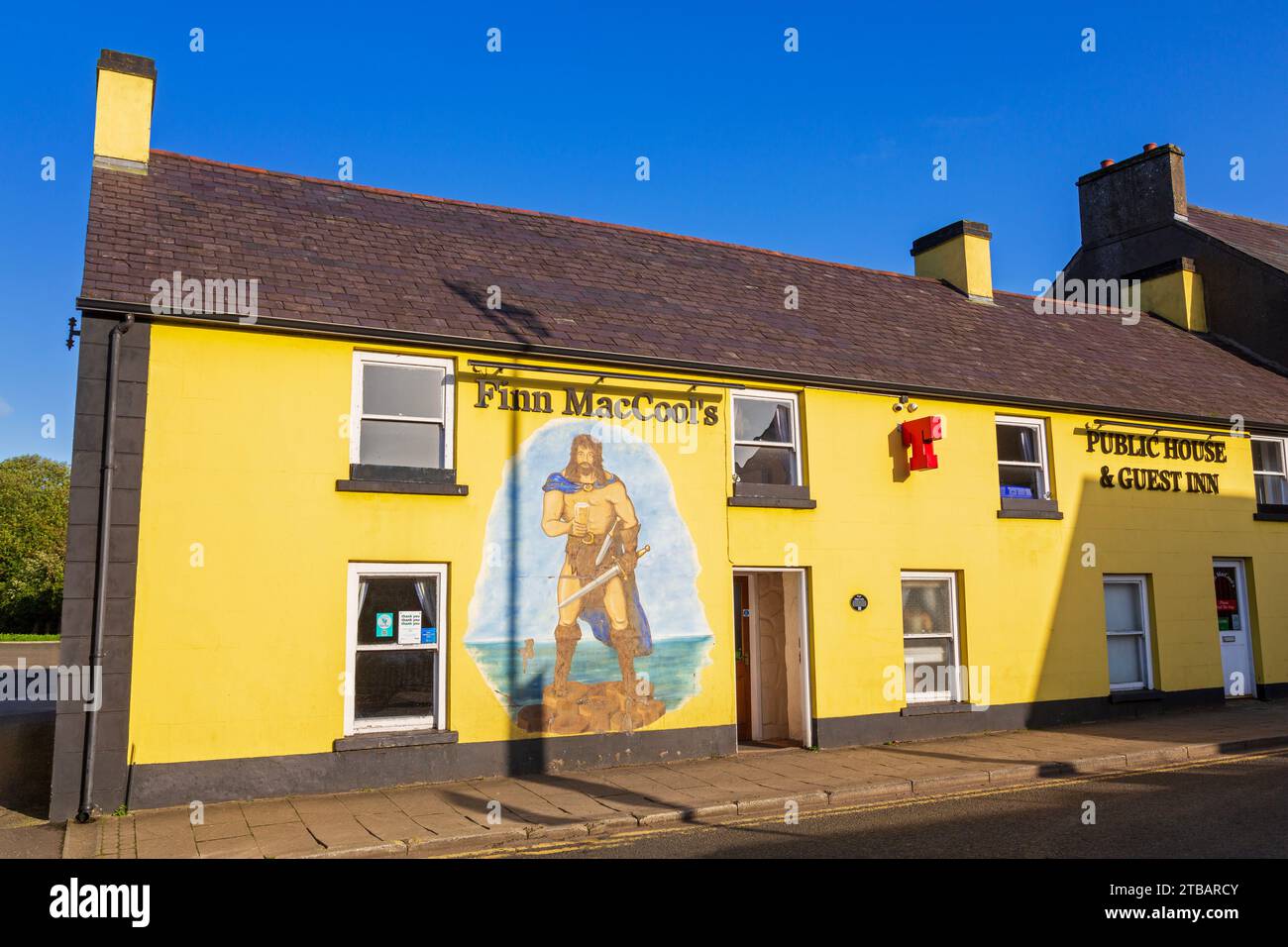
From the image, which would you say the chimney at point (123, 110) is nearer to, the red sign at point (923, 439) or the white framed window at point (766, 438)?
the white framed window at point (766, 438)

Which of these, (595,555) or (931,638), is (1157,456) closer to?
(931,638)

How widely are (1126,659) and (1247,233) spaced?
14.1 meters

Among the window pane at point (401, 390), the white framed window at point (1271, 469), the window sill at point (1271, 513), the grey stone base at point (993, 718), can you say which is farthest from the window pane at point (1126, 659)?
the window pane at point (401, 390)

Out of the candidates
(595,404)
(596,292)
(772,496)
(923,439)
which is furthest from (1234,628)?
(596,292)

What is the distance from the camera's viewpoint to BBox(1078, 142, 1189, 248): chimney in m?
23.2

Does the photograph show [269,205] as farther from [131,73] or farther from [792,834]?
[792,834]

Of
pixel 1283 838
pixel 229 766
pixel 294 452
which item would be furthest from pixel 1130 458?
pixel 229 766

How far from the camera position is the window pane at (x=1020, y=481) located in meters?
15.4

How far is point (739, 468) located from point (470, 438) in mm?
3923

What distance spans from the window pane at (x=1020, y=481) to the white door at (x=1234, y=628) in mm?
4192

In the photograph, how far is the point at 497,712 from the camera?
11172mm

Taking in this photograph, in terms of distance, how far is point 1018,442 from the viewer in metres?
15.7

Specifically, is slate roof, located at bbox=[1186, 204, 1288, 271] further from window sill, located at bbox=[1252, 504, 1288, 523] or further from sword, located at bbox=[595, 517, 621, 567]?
sword, located at bbox=[595, 517, 621, 567]

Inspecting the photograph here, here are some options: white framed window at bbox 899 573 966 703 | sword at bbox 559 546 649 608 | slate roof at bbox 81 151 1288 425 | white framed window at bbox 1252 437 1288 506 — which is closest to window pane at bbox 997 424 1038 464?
slate roof at bbox 81 151 1288 425
